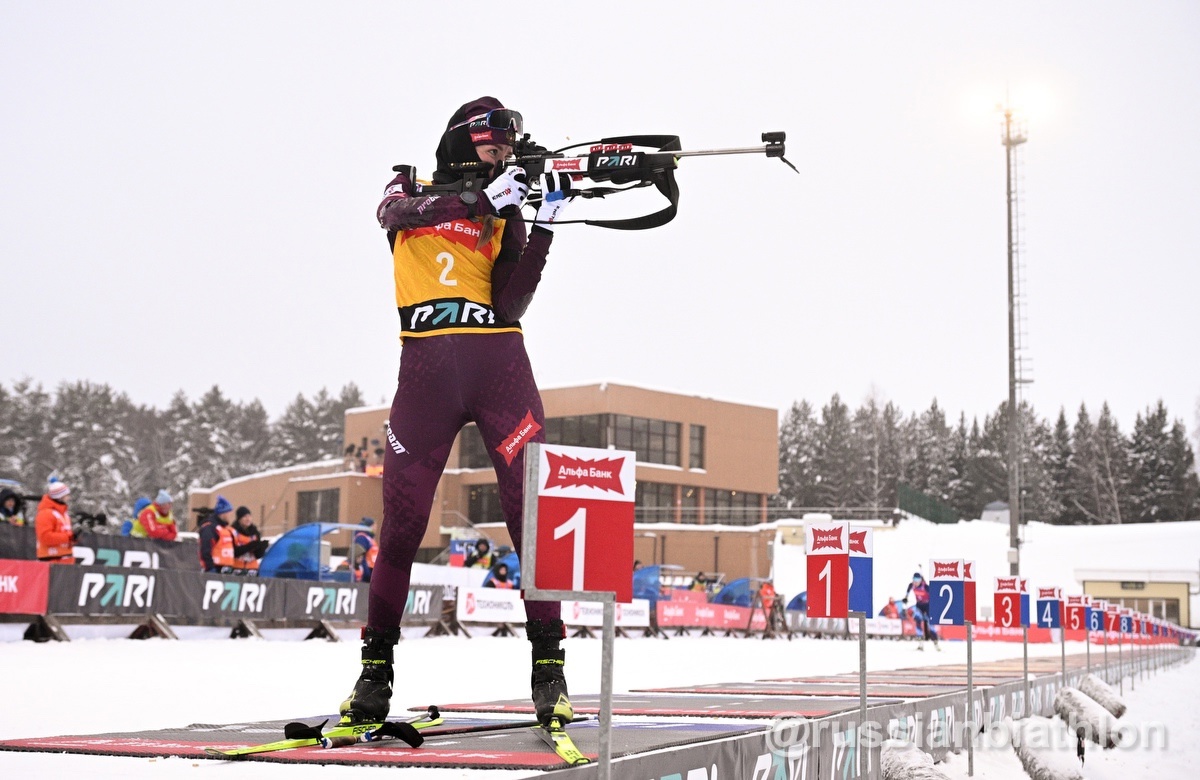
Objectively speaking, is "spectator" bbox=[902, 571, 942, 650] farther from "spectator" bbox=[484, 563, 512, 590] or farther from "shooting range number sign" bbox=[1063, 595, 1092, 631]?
"spectator" bbox=[484, 563, 512, 590]

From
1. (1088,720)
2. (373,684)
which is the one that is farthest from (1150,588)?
(373,684)

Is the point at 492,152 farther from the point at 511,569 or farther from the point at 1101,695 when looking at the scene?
the point at 511,569

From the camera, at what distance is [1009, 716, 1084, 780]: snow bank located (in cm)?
746

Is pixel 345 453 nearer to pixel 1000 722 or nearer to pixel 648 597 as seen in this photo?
pixel 648 597

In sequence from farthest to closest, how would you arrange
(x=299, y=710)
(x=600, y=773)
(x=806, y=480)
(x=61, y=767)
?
1. (x=806, y=480)
2. (x=299, y=710)
3. (x=61, y=767)
4. (x=600, y=773)

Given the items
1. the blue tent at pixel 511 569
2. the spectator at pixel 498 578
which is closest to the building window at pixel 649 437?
the blue tent at pixel 511 569

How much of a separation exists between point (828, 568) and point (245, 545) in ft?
45.4

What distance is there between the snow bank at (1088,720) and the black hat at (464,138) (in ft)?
29.0

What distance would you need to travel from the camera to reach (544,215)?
4.36 meters

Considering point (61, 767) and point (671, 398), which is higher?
point (671, 398)

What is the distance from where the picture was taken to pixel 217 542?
58.2ft

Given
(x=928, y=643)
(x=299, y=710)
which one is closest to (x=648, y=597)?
(x=928, y=643)

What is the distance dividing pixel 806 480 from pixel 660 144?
106437 mm

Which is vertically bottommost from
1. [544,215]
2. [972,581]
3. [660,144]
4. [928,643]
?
[928,643]
